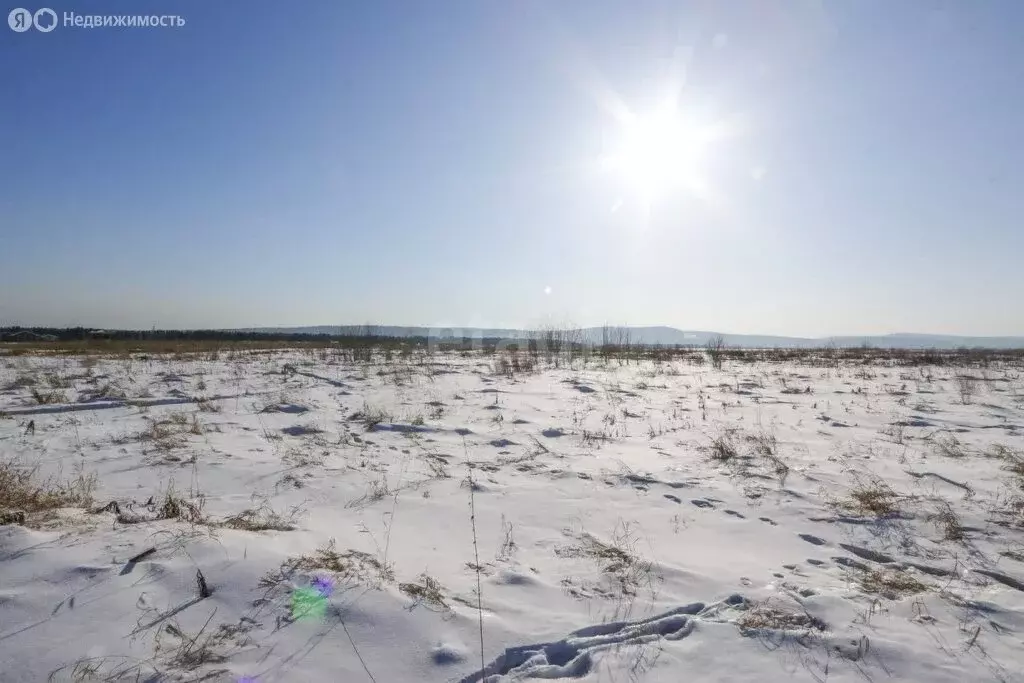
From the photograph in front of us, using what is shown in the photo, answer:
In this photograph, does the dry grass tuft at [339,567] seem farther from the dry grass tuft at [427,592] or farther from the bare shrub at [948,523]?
the bare shrub at [948,523]

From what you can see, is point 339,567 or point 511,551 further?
point 511,551

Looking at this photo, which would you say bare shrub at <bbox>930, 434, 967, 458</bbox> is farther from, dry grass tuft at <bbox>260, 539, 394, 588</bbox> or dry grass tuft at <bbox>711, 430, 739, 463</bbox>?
dry grass tuft at <bbox>260, 539, 394, 588</bbox>

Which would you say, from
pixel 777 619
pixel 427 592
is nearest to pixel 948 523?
pixel 777 619

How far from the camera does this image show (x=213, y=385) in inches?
370

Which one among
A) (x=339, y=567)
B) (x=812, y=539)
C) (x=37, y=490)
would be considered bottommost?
(x=812, y=539)

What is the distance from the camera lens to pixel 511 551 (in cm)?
299

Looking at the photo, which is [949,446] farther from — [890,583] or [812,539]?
[890,583]

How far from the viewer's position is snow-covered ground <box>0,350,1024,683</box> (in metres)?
1.97

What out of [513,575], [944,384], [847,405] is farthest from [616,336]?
[513,575]

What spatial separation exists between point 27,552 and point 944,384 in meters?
15.7

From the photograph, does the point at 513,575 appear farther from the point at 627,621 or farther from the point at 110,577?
the point at 110,577

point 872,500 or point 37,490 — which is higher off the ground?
point 37,490

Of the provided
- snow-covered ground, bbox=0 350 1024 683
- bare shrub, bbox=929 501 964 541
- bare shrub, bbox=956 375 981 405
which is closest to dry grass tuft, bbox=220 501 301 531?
snow-covered ground, bbox=0 350 1024 683

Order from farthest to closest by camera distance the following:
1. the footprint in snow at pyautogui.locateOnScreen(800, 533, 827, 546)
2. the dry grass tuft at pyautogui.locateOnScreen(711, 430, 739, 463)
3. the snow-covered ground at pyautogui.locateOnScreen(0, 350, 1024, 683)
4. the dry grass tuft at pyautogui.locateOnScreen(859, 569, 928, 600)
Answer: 1. the dry grass tuft at pyautogui.locateOnScreen(711, 430, 739, 463)
2. the footprint in snow at pyautogui.locateOnScreen(800, 533, 827, 546)
3. the dry grass tuft at pyautogui.locateOnScreen(859, 569, 928, 600)
4. the snow-covered ground at pyautogui.locateOnScreen(0, 350, 1024, 683)
